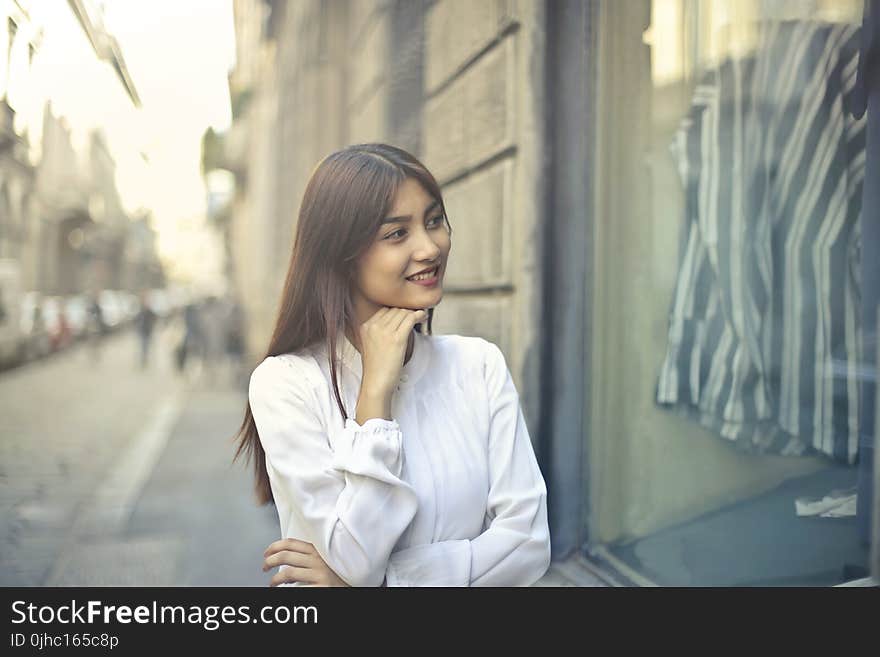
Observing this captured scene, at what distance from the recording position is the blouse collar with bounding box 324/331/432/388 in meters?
1.88

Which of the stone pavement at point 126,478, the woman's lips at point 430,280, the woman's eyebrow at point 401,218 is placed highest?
the woman's eyebrow at point 401,218

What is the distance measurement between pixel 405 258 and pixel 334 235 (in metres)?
0.16

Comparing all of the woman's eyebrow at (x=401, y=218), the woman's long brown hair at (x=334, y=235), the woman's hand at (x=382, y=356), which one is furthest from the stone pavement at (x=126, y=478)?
the woman's eyebrow at (x=401, y=218)

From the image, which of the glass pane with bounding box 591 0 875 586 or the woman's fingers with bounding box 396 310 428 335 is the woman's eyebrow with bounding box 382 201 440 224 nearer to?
the woman's fingers with bounding box 396 310 428 335

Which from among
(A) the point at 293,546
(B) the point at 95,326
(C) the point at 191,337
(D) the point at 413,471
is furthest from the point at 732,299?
(B) the point at 95,326

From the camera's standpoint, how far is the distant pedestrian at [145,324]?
2.91 meters

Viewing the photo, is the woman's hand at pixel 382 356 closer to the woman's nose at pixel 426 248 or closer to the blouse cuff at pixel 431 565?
the woman's nose at pixel 426 248

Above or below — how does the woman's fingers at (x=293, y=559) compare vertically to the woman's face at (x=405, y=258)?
below

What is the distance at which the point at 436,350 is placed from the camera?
1936 mm

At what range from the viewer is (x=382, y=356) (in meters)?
1.79

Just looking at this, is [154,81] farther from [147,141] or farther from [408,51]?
[408,51]

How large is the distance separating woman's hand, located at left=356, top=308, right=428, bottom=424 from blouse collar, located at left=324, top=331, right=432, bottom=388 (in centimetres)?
4
